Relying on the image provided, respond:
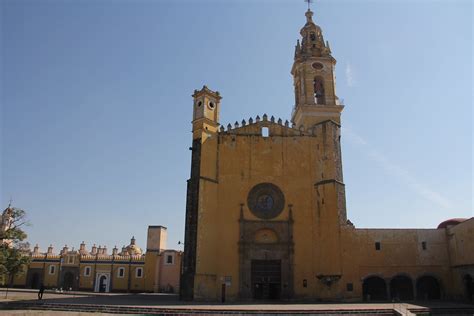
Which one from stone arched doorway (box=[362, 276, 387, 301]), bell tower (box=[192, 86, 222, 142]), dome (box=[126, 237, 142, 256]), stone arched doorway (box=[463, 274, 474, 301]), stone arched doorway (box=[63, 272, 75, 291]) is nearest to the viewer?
stone arched doorway (box=[463, 274, 474, 301])

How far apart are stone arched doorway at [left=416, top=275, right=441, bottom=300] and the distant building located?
22423 mm

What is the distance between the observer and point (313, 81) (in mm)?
32938

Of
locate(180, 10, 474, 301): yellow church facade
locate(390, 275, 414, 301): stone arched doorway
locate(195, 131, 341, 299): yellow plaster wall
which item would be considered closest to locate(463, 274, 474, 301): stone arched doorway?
locate(180, 10, 474, 301): yellow church facade

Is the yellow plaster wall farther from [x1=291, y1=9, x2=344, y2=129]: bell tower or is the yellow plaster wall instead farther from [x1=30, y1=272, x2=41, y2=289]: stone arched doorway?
[x1=30, y1=272, x2=41, y2=289]: stone arched doorway

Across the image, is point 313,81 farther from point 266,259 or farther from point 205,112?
point 266,259

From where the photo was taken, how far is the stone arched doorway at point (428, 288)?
1125 inches

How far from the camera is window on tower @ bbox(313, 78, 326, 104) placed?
32.8 metres

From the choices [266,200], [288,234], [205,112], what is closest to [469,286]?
[288,234]

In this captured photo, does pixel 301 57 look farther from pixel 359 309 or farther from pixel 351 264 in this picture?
pixel 359 309

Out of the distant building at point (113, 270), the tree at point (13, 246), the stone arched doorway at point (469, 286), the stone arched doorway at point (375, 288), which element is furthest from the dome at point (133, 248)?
the stone arched doorway at point (469, 286)

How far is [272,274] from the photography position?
2789cm

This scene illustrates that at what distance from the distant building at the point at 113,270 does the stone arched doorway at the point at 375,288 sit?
64.6 ft

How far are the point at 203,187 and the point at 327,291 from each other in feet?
34.5

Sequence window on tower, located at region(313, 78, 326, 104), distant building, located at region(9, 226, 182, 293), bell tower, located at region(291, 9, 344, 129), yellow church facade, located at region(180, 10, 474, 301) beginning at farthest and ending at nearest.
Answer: distant building, located at region(9, 226, 182, 293)
window on tower, located at region(313, 78, 326, 104)
bell tower, located at region(291, 9, 344, 129)
yellow church facade, located at region(180, 10, 474, 301)
